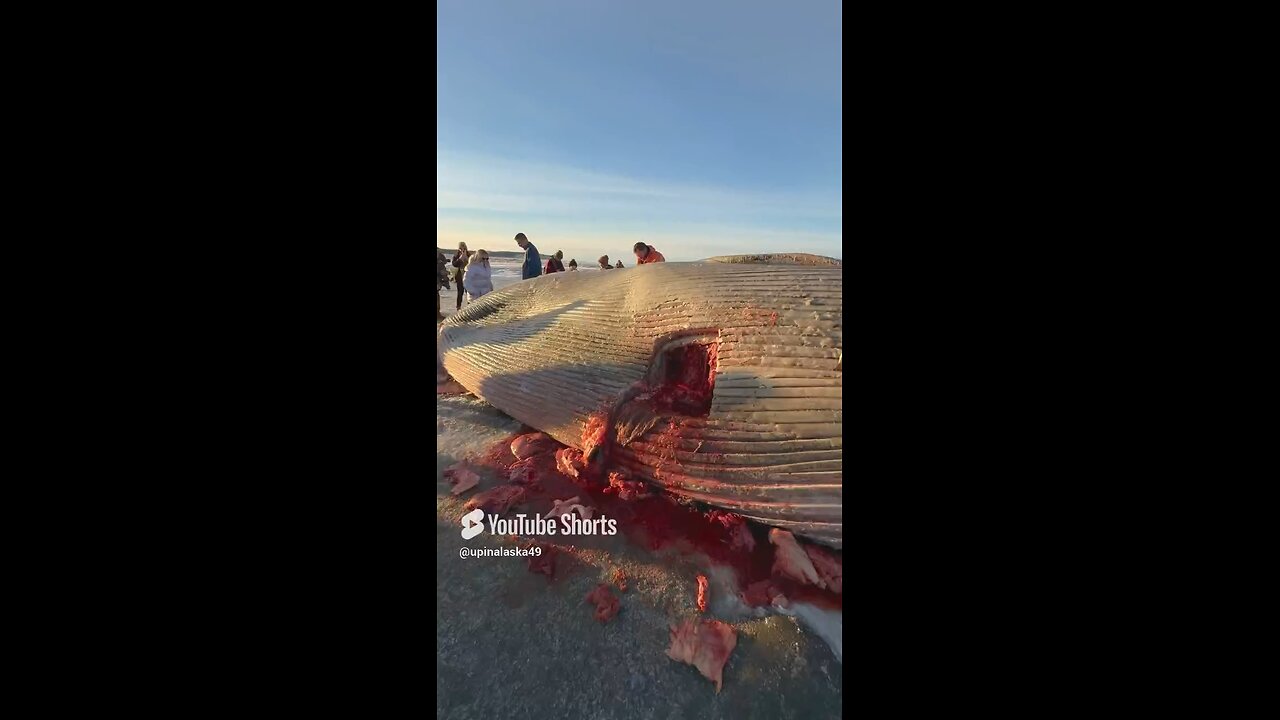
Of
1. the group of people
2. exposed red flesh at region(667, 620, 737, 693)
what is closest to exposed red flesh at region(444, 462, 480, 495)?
the group of people

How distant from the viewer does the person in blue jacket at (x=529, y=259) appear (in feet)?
7.95

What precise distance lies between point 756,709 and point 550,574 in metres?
0.88

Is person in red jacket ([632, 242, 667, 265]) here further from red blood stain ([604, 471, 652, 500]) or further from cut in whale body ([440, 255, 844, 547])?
red blood stain ([604, 471, 652, 500])

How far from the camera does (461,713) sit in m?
1.92

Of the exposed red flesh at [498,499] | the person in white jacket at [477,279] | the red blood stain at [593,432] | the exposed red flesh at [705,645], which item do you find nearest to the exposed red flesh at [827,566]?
the exposed red flesh at [705,645]

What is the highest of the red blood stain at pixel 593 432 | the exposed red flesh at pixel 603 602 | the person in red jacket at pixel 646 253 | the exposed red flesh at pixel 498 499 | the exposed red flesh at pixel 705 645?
the person in red jacket at pixel 646 253

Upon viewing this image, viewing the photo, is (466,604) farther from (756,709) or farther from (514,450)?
(756,709)

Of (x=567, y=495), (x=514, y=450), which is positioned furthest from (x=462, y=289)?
(x=567, y=495)

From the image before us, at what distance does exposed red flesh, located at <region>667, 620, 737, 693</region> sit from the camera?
1.94 m

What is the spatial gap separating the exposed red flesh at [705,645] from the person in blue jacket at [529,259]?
5.61ft

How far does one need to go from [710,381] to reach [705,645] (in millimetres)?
1114

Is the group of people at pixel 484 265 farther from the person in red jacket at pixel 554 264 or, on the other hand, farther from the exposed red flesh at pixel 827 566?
the exposed red flesh at pixel 827 566

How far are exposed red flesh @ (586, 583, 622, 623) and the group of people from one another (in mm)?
1273

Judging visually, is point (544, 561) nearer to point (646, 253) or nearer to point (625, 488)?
point (625, 488)
